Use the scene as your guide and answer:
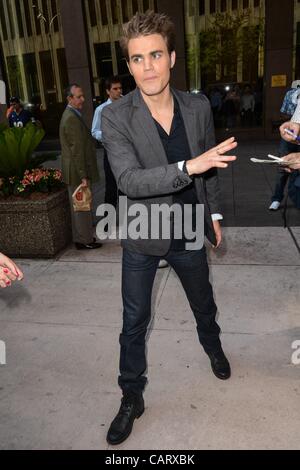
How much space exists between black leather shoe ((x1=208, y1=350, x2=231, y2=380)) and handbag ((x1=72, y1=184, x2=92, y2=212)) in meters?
3.07

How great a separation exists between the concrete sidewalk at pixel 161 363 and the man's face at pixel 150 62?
6.51 ft

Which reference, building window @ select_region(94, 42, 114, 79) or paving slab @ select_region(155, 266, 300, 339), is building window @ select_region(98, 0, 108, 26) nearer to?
building window @ select_region(94, 42, 114, 79)

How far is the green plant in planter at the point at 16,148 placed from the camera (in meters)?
5.40

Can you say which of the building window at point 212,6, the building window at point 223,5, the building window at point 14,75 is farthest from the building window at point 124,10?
the building window at point 14,75

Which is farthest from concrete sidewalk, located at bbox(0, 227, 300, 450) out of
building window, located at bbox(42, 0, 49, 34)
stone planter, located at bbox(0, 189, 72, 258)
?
building window, located at bbox(42, 0, 49, 34)

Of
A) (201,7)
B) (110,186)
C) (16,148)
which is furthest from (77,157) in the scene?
(201,7)

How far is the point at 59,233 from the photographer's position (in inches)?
219

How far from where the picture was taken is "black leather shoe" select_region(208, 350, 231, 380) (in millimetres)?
2979

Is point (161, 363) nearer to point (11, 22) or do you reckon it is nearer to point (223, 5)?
point (223, 5)

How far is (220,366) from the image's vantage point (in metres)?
2.99

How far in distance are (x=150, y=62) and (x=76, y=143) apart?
3.35m

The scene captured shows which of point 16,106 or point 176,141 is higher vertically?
point 176,141

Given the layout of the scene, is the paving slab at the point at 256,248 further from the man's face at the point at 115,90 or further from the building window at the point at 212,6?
the building window at the point at 212,6

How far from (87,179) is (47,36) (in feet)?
42.3
